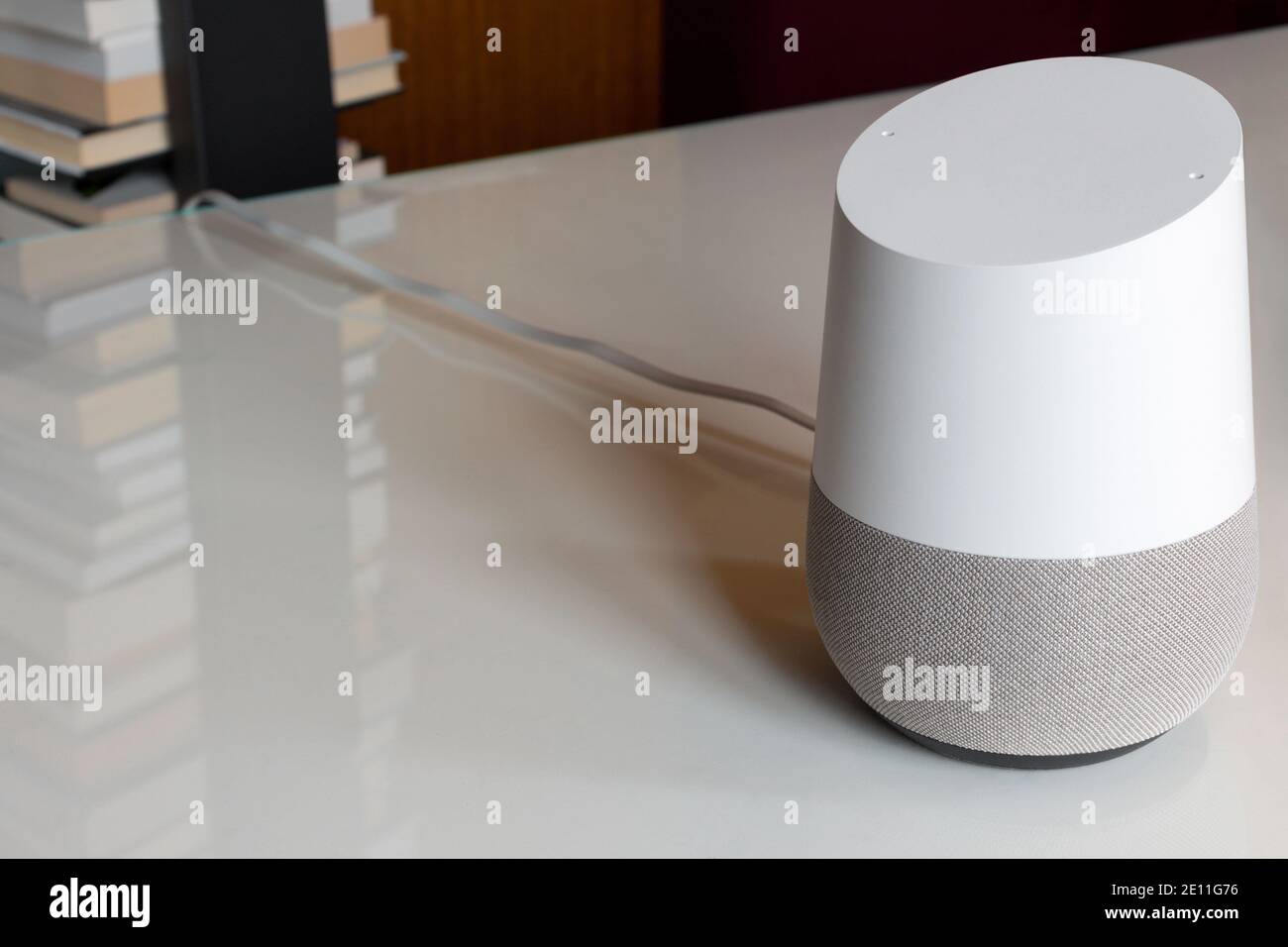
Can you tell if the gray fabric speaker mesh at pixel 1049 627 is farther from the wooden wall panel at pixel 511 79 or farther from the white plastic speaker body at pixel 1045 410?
the wooden wall panel at pixel 511 79

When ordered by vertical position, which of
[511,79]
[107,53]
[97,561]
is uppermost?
[107,53]

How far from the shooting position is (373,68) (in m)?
1.12

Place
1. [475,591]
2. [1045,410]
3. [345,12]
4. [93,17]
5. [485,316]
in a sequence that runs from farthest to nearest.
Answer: [345,12] → [93,17] → [485,316] → [475,591] → [1045,410]

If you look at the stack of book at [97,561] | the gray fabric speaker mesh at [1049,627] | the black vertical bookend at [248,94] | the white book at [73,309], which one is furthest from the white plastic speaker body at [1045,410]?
the black vertical bookend at [248,94]

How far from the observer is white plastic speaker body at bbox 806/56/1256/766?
377mm

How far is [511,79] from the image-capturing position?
199 centimetres

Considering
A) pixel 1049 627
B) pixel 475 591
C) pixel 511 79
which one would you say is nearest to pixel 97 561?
pixel 475 591

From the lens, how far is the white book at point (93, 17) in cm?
96

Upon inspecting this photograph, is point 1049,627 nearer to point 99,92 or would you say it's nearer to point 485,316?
point 485,316

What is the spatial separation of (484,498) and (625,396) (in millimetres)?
122

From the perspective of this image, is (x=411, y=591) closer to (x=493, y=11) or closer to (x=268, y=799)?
(x=268, y=799)

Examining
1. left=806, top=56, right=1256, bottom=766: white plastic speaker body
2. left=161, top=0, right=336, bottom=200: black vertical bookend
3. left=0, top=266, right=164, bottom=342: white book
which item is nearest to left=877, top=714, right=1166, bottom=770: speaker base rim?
left=806, top=56, right=1256, bottom=766: white plastic speaker body

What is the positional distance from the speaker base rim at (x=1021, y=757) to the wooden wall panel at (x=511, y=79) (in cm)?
158

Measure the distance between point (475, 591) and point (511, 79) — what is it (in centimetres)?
154
